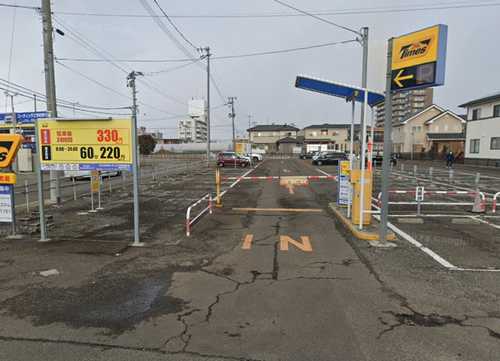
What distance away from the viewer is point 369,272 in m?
5.36

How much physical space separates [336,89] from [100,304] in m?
7.47

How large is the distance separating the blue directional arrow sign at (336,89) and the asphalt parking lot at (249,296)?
3550mm

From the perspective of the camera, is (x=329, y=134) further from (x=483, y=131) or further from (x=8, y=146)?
(x=8, y=146)

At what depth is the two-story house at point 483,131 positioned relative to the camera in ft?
110

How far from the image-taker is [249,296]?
4477mm

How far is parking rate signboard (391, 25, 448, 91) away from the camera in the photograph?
5734 millimetres

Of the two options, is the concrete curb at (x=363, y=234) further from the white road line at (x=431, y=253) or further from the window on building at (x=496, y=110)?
the window on building at (x=496, y=110)

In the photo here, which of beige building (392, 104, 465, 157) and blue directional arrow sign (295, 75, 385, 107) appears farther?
beige building (392, 104, 465, 157)

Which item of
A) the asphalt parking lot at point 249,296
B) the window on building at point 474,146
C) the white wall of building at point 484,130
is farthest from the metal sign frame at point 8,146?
the window on building at point 474,146

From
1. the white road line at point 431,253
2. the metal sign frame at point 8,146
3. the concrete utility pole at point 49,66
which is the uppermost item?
the concrete utility pole at point 49,66

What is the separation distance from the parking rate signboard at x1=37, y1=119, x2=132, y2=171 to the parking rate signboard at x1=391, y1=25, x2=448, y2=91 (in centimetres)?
560

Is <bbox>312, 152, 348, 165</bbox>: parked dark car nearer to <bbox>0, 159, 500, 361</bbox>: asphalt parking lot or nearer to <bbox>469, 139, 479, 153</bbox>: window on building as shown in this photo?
<bbox>469, 139, 479, 153</bbox>: window on building

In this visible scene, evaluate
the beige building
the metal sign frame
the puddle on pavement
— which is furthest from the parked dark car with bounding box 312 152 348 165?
the puddle on pavement

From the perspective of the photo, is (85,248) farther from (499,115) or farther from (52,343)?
(499,115)
